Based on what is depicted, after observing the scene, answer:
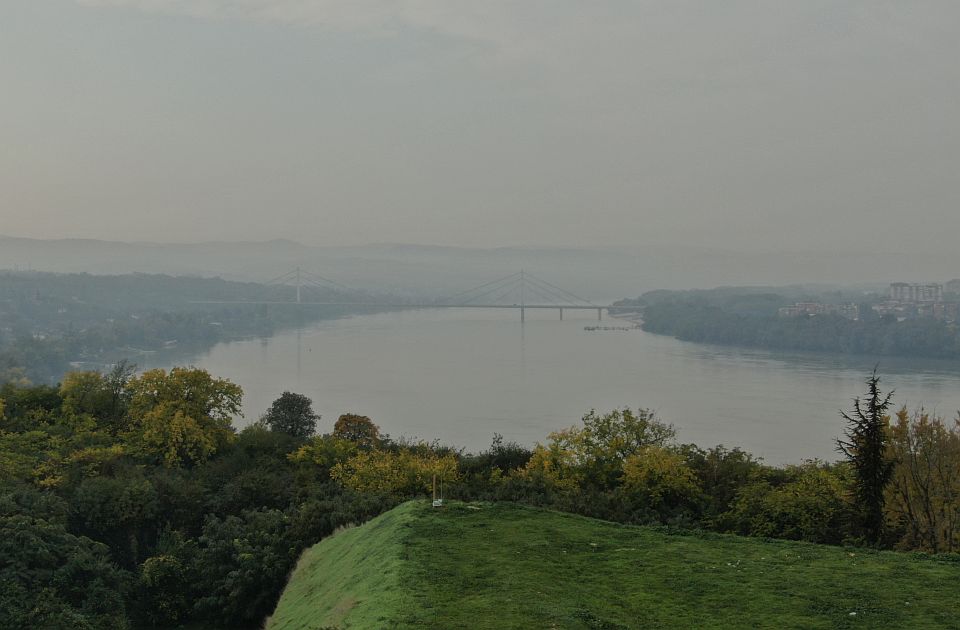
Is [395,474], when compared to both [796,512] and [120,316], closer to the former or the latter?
[796,512]

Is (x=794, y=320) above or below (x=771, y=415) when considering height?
above

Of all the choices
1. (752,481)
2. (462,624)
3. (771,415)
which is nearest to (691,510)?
(752,481)

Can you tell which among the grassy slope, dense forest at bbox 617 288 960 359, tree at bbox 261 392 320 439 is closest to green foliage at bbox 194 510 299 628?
the grassy slope

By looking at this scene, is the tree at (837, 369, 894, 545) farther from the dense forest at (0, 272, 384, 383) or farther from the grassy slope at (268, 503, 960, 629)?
the dense forest at (0, 272, 384, 383)

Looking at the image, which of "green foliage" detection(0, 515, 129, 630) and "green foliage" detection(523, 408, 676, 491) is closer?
"green foliage" detection(0, 515, 129, 630)

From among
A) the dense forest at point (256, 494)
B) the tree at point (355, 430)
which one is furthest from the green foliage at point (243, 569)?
the tree at point (355, 430)

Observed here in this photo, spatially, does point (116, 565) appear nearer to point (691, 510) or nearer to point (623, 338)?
point (691, 510)

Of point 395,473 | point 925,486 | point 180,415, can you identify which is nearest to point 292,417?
point 180,415
